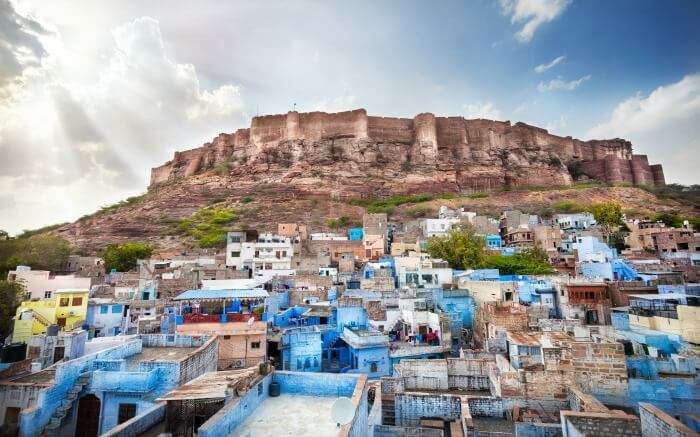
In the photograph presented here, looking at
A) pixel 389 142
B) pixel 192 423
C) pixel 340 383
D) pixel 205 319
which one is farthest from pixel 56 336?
pixel 389 142

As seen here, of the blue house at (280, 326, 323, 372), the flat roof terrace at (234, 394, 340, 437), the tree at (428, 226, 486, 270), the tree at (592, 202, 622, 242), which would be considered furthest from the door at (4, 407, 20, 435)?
the tree at (592, 202, 622, 242)

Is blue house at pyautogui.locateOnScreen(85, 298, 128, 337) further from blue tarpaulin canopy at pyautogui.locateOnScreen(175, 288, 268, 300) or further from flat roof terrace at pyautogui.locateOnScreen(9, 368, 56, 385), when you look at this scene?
flat roof terrace at pyautogui.locateOnScreen(9, 368, 56, 385)

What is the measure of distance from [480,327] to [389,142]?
62.3m

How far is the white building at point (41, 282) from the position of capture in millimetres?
23750

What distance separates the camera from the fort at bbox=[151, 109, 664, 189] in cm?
7419

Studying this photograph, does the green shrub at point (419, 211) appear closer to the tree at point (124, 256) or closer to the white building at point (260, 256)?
the white building at point (260, 256)

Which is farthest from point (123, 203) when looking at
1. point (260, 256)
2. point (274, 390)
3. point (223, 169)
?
point (274, 390)

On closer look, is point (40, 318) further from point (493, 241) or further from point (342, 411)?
point (493, 241)

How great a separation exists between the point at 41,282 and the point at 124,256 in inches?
631

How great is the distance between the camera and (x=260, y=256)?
117ft

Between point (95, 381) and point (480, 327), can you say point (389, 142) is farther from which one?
point (95, 381)

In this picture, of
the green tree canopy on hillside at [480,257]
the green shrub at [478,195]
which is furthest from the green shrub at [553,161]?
the green tree canopy on hillside at [480,257]

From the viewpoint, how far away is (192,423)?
254 inches

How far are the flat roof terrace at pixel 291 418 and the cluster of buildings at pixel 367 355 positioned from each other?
33mm
